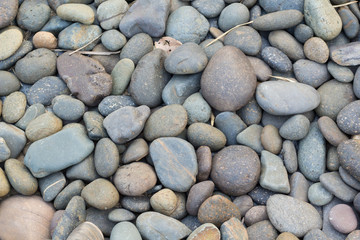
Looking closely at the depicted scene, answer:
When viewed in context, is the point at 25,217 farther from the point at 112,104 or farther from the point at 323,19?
the point at 323,19

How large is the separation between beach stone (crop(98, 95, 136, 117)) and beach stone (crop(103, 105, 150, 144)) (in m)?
0.11

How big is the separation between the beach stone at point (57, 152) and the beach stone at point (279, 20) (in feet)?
5.20

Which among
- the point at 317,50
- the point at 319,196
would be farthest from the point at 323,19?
the point at 319,196

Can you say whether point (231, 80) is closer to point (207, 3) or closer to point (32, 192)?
point (207, 3)

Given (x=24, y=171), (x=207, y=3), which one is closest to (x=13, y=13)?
(x=24, y=171)

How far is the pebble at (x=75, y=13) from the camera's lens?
3.09m

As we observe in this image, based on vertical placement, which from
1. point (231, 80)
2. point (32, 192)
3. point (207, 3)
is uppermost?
Result: point (207, 3)

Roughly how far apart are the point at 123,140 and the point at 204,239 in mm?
878

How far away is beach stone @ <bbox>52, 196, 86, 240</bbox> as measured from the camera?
246 centimetres

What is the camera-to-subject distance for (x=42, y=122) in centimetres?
280

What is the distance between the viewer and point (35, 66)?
3018mm

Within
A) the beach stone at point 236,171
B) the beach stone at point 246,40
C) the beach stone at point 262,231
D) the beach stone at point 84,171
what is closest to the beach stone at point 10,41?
the beach stone at point 84,171

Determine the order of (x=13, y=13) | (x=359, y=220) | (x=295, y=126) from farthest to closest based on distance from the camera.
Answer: (x=13, y=13)
(x=295, y=126)
(x=359, y=220)

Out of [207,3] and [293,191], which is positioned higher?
[207,3]
